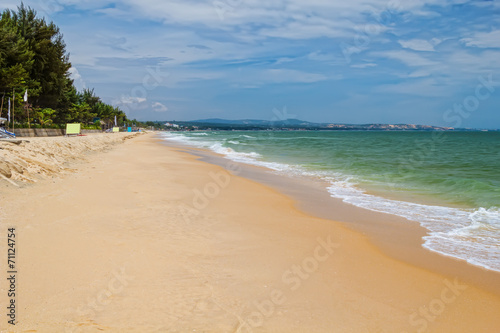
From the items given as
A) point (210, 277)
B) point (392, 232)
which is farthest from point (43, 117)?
point (210, 277)

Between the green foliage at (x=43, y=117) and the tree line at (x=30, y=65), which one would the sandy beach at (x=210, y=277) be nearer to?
the tree line at (x=30, y=65)

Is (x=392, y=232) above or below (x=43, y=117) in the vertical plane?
below

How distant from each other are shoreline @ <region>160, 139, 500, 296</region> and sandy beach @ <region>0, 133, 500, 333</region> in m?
0.14

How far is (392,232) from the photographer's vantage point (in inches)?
296

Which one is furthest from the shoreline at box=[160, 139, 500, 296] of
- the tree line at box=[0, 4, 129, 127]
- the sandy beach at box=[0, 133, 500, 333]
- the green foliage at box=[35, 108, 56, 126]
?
the green foliage at box=[35, 108, 56, 126]

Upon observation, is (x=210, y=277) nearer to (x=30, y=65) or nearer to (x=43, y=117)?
(x=30, y=65)

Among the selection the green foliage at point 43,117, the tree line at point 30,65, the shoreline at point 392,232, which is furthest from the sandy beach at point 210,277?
the green foliage at point 43,117

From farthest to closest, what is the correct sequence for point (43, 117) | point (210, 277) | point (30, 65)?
point (43, 117) → point (30, 65) → point (210, 277)

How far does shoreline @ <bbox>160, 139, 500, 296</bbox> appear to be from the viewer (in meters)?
5.33

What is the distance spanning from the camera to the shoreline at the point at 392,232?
17.5 ft

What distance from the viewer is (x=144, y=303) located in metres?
3.92

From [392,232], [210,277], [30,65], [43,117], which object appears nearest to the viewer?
[210,277]

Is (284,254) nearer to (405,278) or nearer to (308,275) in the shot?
(308,275)

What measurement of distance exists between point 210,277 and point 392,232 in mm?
4512
